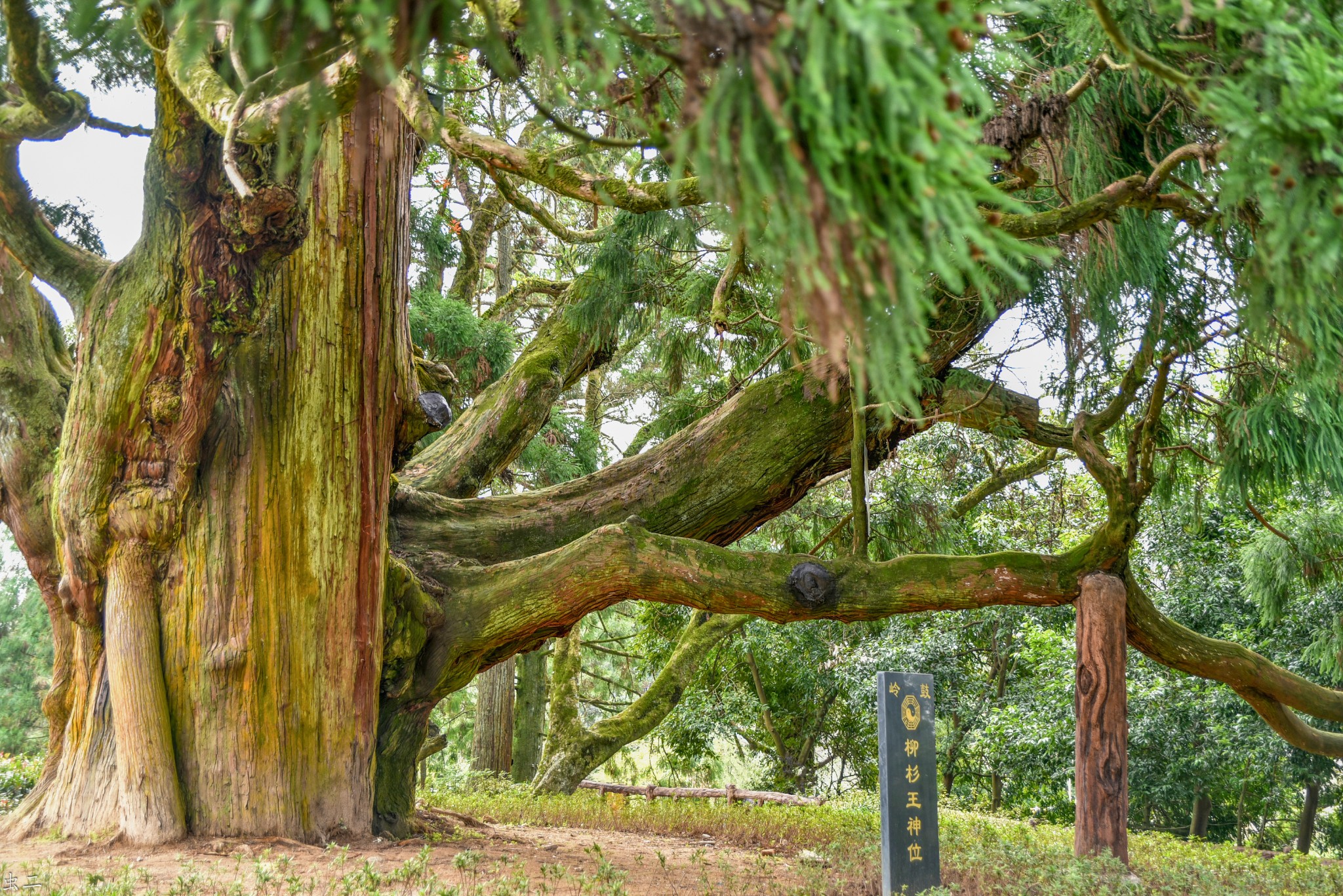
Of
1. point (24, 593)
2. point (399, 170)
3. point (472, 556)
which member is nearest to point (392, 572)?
point (472, 556)

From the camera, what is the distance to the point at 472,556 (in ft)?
18.1

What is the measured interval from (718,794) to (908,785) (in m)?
6.38

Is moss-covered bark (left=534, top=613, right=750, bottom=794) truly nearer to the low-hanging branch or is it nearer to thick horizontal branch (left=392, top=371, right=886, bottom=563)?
thick horizontal branch (left=392, top=371, right=886, bottom=563)

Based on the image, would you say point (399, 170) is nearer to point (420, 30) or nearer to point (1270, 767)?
point (420, 30)

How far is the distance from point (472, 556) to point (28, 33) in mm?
3252

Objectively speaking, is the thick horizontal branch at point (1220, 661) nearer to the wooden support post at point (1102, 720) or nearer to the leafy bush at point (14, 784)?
the wooden support post at point (1102, 720)

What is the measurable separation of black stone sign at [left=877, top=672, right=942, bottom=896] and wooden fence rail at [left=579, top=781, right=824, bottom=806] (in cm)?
528

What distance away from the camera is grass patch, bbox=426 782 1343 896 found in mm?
4465

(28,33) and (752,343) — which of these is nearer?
(28,33)

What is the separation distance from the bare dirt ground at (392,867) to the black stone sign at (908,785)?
0.44 meters

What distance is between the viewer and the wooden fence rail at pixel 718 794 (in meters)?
9.89

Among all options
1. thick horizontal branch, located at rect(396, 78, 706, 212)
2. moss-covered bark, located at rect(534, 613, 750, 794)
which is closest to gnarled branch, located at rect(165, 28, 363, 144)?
thick horizontal branch, located at rect(396, 78, 706, 212)

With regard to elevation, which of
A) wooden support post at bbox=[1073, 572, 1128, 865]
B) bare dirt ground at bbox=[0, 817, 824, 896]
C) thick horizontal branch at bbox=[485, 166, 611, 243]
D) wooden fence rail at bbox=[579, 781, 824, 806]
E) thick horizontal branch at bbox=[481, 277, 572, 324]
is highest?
thick horizontal branch at bbox=[481, 277, 572, 324]

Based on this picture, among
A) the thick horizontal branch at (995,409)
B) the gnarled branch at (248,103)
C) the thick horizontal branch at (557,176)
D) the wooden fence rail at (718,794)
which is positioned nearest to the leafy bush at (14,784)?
the wooden fence rail at (718,794)
